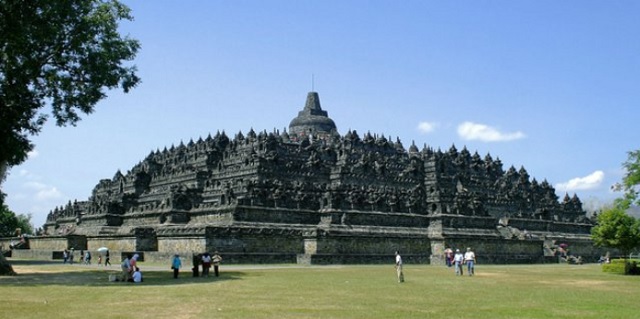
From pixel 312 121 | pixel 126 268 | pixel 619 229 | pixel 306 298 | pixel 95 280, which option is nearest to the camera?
pixel 306 298

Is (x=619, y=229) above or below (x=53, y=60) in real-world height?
below

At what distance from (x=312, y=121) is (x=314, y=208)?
4919 cm

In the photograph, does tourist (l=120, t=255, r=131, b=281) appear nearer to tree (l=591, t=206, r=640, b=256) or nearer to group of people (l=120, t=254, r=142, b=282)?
group of people (l=120, t=254, r=142, b=282)

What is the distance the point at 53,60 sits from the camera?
36.1 m

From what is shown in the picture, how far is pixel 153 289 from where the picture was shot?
26516mm

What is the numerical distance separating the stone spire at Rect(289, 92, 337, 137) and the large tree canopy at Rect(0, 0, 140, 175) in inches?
2761

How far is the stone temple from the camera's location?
54219mm

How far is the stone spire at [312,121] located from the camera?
109562 mm

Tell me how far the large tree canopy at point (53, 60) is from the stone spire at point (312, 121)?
70142 mm

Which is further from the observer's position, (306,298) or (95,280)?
(95,280)

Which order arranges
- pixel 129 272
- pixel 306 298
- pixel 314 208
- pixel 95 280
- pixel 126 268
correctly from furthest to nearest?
pixel 314 208 < pixel 95 280 < pixel 129 272 < pixel 126 268 < pixel 306 298

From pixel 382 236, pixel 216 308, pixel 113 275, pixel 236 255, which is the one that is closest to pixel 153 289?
pixel 113 275

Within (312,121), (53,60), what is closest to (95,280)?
(53,60)

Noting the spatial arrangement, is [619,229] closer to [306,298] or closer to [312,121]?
[306,298]
